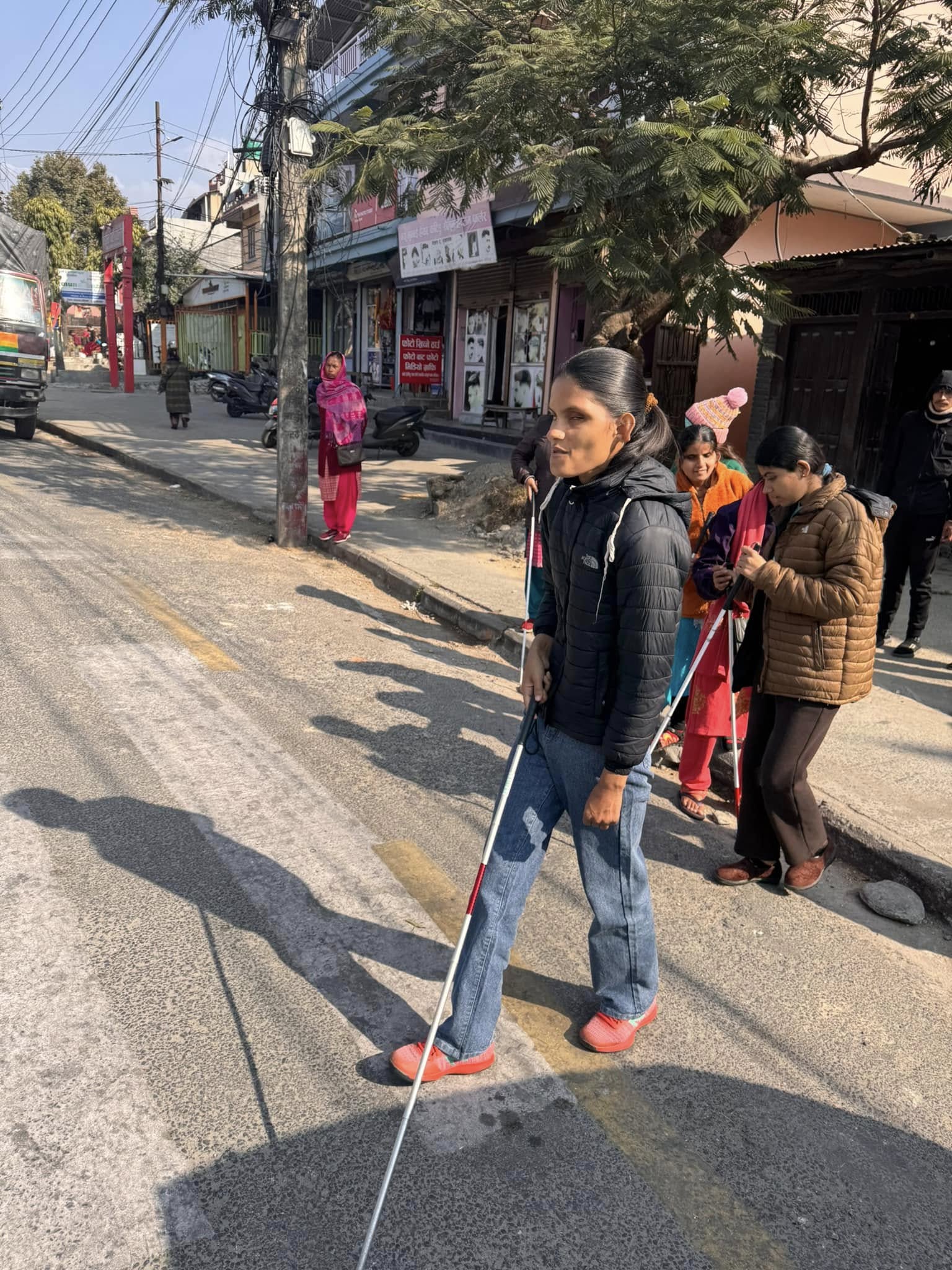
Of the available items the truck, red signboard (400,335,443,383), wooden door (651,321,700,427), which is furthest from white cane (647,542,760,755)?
red signboard (400,335,443,383)

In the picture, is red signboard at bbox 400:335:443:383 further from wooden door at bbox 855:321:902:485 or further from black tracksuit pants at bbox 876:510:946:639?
black tracksuit pants at bbox 876:510:946:639

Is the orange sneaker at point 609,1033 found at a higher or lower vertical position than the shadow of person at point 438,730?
higher

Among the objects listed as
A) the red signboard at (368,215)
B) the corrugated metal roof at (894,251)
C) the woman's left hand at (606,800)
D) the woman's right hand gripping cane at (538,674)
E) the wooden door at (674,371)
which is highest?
the red signboard at (368,215)

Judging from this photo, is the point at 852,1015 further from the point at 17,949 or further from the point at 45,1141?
the point at 17,949

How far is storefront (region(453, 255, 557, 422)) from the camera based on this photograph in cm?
1730

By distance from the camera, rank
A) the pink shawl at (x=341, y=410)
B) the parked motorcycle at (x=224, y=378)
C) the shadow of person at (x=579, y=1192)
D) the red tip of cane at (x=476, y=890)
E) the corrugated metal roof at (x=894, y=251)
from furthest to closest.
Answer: the parked motorcycle at (x=224, y=378)
the pink shawl at (x=341, y=410)
the corrugated metal roof at (x=894, y=251)
the red tip of cane at (x=476, y=890)
the shadow of person at (x=579, y=1192)

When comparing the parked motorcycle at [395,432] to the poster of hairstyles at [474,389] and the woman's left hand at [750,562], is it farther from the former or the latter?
the woman's left hand at [750,562]

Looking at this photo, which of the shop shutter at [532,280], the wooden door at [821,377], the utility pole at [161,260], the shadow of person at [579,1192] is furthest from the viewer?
the utility pole at [161,260]

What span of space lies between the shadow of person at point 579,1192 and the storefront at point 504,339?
590 inches

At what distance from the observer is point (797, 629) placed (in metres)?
3.53

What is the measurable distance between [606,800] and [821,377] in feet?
35.5

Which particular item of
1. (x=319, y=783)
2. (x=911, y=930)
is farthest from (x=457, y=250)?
(x=911, y=930)

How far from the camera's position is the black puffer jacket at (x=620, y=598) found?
232 cm

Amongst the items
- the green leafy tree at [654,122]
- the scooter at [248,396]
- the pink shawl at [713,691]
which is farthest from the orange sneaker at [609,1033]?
the scooter at [248,396]
